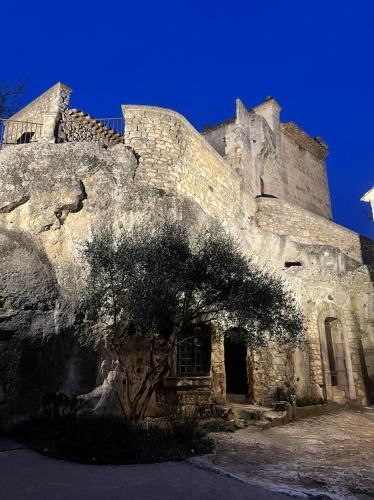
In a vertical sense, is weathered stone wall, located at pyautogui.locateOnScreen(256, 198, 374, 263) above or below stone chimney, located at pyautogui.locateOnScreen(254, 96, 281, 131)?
below

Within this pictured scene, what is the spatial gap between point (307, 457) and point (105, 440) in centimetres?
412

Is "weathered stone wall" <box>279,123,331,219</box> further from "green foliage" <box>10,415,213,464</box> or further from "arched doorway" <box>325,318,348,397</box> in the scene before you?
"green foliage" <box>10,415,213,464</box>

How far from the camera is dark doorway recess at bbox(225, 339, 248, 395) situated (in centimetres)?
1683

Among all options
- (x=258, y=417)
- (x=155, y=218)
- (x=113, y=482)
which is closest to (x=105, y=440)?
(x=113, y=482)

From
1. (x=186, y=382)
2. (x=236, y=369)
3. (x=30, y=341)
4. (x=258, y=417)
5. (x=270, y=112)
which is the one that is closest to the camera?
(x=30, y=341)

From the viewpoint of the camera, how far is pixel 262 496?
448cm

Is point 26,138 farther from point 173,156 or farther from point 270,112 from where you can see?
point 270,112

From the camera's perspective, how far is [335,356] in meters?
17.1

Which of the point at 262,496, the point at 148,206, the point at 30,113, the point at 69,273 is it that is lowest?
the point at 262,496

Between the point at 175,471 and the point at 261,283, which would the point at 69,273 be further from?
the point at 175,471

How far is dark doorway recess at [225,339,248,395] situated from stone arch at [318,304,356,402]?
360 cm

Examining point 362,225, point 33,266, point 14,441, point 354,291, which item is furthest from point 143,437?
point 362,225

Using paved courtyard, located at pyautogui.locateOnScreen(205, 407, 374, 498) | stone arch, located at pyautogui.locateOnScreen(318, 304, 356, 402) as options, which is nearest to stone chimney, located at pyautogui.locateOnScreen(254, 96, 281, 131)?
stone arch, located at pyautogui.locateOnScreen(318, 304, 356, 402)

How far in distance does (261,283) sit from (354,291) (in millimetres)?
10531
